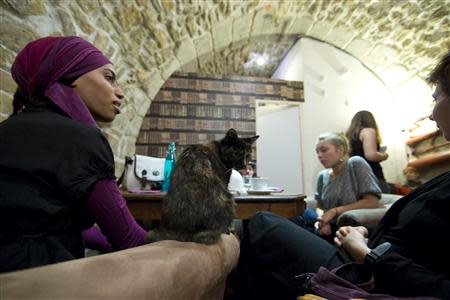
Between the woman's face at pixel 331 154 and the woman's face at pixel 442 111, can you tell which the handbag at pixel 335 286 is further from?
the woman's face at pixel 331 154

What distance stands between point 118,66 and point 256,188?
1.70 meters

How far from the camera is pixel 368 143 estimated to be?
2.42 metres

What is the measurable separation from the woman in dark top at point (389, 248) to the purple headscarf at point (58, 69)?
82 centimetres

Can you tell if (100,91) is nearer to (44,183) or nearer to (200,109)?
(44,183)

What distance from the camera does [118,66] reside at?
223 cm

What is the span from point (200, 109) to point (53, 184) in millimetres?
2839

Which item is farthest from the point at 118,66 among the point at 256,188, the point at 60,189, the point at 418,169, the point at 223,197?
the point at 418,169

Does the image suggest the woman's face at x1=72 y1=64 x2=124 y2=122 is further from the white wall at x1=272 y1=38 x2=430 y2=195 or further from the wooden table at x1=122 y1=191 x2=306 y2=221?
the white wall at x1=272 y1=38 x2=430 y2=195

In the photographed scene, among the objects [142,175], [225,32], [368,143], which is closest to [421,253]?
[142,175]

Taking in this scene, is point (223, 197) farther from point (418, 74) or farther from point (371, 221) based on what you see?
point (418, 74)

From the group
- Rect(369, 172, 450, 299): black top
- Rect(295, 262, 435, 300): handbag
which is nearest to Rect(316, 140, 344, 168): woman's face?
Rect(369, 172, 450, 299): black top

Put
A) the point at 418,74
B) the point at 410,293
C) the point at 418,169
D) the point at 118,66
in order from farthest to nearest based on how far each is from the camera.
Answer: the point at 418,74
the point at 418,169
the point at 118,66
the point at 410,293

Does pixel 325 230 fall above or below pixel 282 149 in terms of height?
below

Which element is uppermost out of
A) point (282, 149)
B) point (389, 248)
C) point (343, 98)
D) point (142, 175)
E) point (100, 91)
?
point (343, 98)
